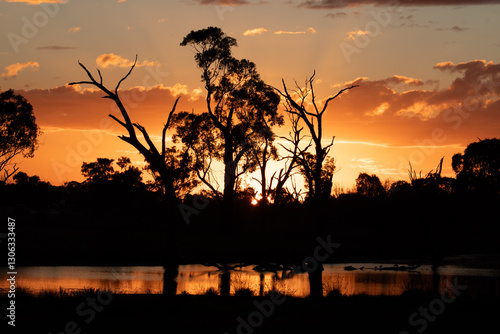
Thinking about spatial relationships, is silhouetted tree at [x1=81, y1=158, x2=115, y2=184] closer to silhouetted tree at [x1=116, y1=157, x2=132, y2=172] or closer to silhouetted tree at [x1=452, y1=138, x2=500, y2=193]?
silhouetted tree at [x1=116, y1=157, x2=132, y2=172]

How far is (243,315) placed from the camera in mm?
14578

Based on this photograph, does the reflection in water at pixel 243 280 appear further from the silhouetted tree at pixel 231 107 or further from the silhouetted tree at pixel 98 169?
the silhouetted tree at pixel 98 169

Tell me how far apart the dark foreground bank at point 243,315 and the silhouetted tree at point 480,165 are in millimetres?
65003

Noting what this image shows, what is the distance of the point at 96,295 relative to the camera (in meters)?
16.2

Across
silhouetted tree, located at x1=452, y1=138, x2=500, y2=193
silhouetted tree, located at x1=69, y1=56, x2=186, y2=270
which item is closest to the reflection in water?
silhouetted tree, located at x1=69, y1=56, x2=186, y2=270

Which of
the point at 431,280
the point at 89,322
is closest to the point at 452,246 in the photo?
the point at 431,280

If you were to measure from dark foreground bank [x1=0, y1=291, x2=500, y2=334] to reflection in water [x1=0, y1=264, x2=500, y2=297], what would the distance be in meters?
5.07

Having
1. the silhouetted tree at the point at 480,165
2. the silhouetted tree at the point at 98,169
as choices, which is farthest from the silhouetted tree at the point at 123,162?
the silhouetted tree at the point at 480,165

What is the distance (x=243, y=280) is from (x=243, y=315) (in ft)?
45.5

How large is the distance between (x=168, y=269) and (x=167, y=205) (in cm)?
351

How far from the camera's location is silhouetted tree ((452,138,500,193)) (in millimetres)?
79406

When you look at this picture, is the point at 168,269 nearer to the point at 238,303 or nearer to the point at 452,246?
the point at 238,303

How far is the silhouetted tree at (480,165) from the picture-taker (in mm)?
79406
